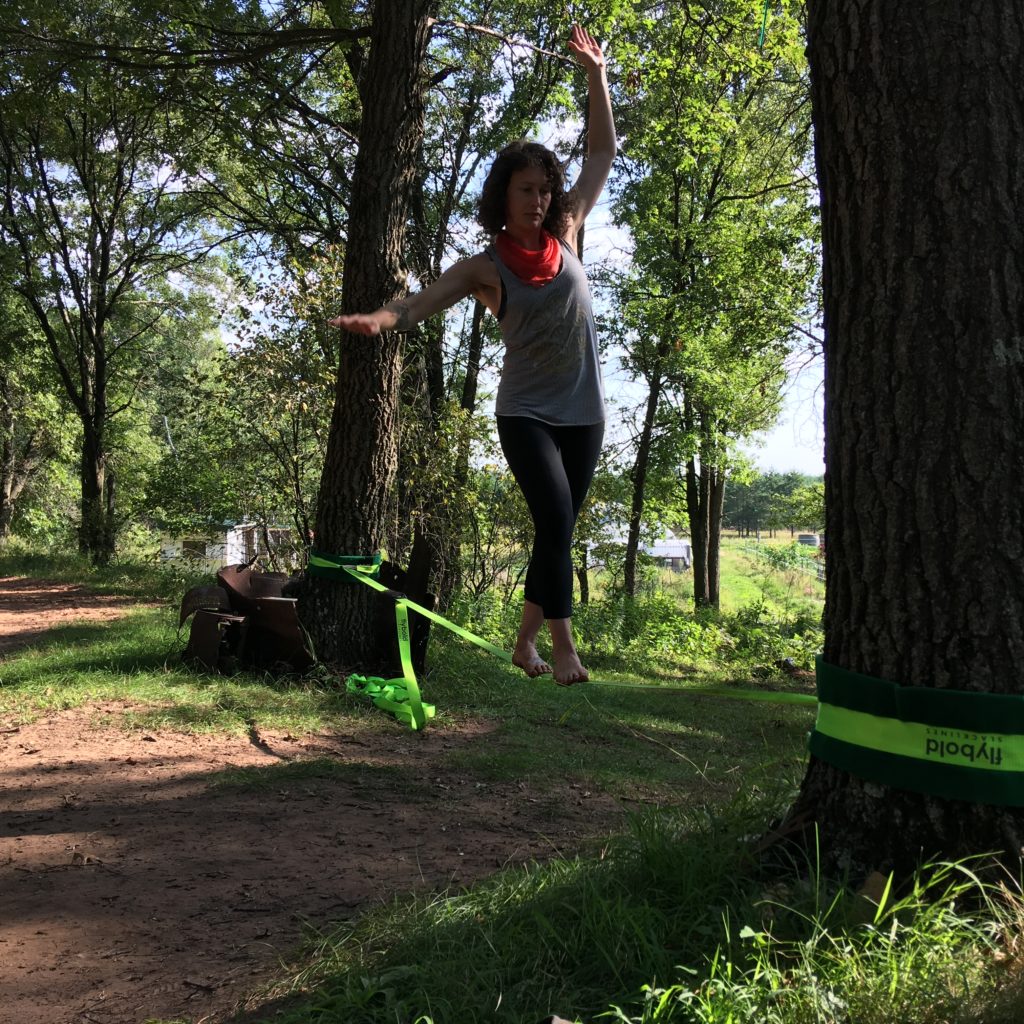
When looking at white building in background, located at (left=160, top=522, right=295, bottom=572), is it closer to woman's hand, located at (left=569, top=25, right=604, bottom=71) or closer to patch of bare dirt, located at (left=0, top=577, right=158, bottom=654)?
patch of bare dirt, located at (left=0, top=577, right=158, bottom=654)

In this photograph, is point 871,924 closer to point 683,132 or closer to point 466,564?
point 466,564

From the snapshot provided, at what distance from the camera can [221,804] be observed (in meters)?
3.89

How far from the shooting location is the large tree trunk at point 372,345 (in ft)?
22.1

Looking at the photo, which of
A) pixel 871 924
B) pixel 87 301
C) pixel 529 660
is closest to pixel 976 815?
pixel 871 924

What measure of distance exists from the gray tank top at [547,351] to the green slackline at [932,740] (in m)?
1.57

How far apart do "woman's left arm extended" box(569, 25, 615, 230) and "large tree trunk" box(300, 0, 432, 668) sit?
10.7ft

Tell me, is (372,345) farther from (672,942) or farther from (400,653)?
(672,942)

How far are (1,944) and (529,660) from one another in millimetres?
2210

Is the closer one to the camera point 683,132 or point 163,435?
point 683,132

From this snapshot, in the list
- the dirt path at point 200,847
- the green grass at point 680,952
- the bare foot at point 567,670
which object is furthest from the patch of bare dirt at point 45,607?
the green grass at point 680,952

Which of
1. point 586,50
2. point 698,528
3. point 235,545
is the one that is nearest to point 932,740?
point 586,50

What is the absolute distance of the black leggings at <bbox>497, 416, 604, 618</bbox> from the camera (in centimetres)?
343

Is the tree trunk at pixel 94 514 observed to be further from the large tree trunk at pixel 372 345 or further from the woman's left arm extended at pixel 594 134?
the woman's left arm extended at pixel 594 134

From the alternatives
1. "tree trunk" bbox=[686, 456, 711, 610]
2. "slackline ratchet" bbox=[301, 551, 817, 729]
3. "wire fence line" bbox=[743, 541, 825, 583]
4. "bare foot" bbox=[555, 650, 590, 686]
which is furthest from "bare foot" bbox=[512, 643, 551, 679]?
"wire fence line" bbox=[743, 541, 825, 583]
